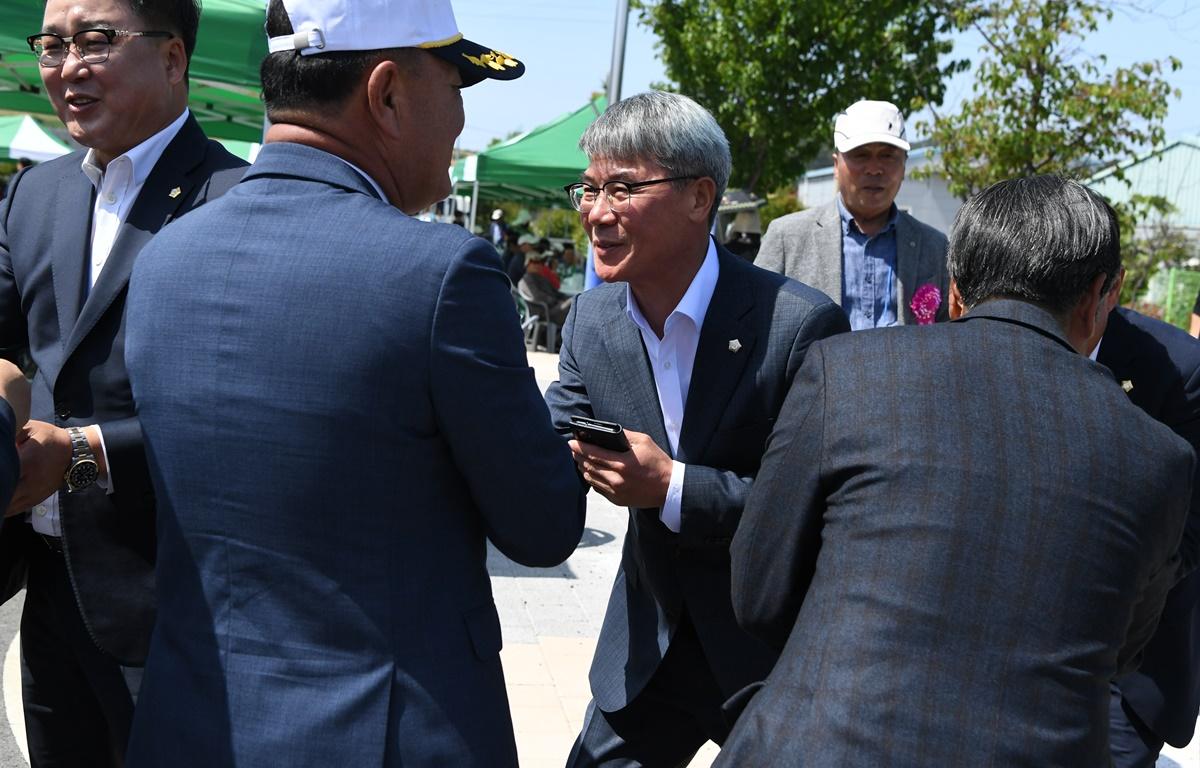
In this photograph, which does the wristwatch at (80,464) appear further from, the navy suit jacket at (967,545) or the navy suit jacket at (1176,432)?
the navy suit jacket at (1176,432)

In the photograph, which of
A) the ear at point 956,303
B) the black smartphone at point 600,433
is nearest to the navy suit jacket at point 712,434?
the black smartphone at point 600,433

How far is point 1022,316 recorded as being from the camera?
1743 millimetres

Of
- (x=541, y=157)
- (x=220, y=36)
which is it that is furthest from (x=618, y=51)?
(x=220, y=36)

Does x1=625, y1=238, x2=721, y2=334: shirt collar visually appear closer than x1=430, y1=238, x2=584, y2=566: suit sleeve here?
No

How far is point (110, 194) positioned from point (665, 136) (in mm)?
1212

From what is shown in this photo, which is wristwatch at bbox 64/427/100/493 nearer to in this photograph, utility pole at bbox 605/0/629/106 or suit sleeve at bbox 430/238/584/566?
suit sleeve at bbox 430/238/584/566

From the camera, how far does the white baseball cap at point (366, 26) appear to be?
1.70 metres

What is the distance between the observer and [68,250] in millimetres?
2512

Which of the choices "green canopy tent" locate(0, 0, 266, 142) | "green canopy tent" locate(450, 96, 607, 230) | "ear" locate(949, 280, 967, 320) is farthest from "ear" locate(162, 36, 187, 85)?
"green canopy tent" locate(450, 96, 607, 230)

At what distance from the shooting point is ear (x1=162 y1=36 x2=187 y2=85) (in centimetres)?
263

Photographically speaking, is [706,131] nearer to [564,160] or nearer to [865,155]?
[865,155]

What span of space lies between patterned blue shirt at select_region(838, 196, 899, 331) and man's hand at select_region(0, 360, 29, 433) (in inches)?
138

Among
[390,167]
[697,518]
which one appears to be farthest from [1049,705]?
[390,167]

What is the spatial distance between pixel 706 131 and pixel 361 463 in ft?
4.26
